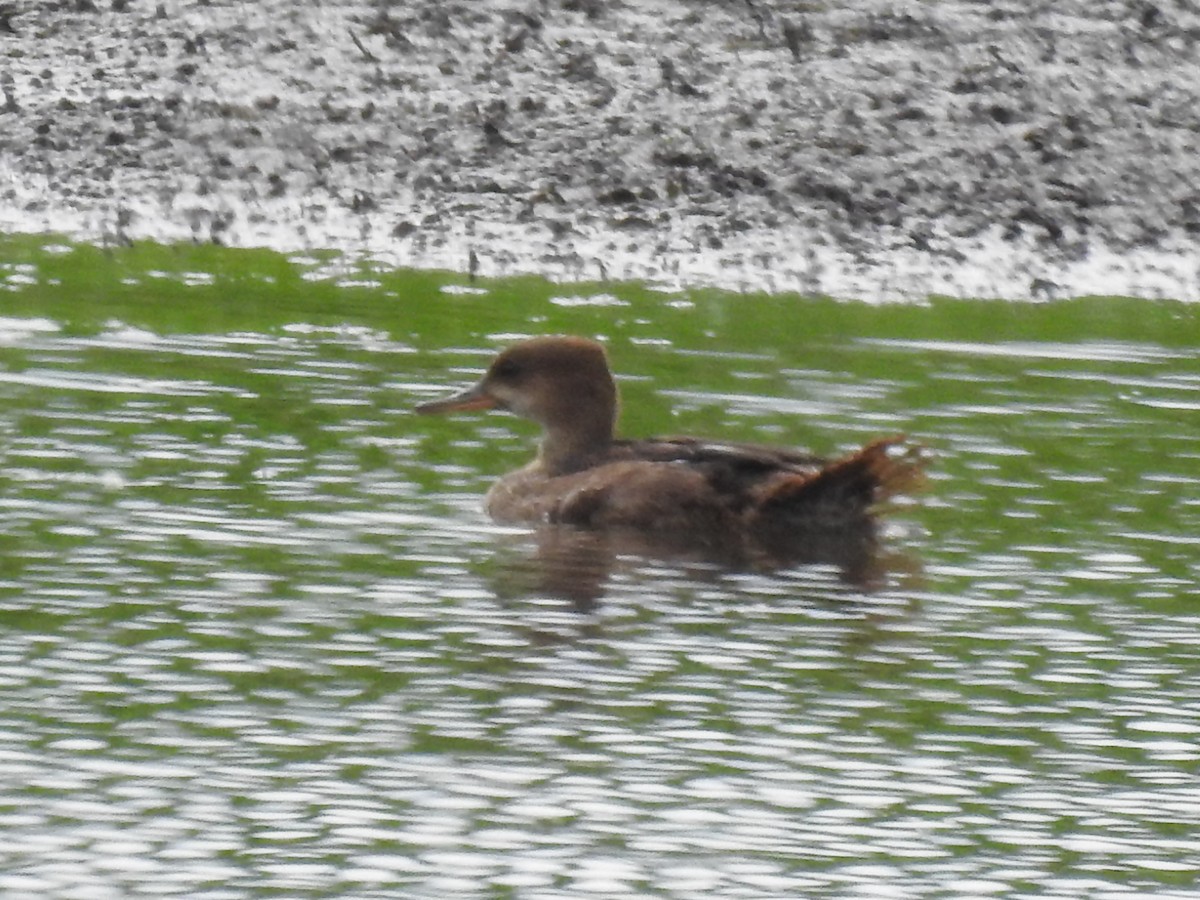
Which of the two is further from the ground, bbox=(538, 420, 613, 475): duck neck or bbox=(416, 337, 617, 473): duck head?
bbox=(416, 337, 617, 473): duck head

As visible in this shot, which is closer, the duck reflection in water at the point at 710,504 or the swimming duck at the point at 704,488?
the duck reflection in water at the point at 710,504

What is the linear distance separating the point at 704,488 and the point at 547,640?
2277 millimetres

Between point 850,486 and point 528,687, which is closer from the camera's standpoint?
point 528,687

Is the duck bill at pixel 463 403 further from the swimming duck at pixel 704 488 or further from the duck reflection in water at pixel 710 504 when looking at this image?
the duck reflection in water at pixel 710 504

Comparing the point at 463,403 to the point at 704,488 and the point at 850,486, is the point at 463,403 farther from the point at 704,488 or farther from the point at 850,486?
the point at 850,486

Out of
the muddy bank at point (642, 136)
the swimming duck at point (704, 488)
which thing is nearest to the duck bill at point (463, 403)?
the swimming duck at point (704, 488)

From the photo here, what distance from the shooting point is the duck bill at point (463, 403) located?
13.4 m

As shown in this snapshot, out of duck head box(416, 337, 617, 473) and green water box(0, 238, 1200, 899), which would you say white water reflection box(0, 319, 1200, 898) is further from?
duck head box(416, 337, 617, 473)

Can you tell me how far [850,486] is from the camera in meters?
11.9

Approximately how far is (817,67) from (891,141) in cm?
119

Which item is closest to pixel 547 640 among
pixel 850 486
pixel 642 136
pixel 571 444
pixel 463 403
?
pixel 850 486

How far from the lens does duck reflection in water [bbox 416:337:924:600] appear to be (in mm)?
11734

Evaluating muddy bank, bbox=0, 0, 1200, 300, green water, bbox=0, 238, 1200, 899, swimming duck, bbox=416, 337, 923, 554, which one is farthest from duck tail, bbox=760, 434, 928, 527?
muddy bank, bbox=0, 0, 1200, 300

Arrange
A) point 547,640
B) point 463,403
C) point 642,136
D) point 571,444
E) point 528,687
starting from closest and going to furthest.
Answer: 1. point 528,687
2. point 547,640
3. point 571,444
4. point 463,403
5. point 642,136
